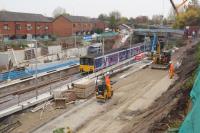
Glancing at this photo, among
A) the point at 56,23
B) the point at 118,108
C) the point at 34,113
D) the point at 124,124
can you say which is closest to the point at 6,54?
the point at 34,113

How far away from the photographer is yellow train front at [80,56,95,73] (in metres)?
33.9

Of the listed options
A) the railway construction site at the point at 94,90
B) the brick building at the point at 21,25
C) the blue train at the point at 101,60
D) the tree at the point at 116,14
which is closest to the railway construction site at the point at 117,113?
the railway construction site at the point at 94,90

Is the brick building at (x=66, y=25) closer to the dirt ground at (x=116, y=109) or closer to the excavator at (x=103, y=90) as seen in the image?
the dirt ground at (x=116, y=109)

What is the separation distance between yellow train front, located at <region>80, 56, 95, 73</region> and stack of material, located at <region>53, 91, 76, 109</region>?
9.41 metres

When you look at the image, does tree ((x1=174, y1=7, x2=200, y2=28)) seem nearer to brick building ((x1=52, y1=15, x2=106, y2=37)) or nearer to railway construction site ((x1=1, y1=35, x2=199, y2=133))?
brick building ((x1=52, y1=15, x2=106, y2=37))

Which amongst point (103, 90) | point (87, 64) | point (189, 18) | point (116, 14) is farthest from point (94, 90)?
point (116, 14)

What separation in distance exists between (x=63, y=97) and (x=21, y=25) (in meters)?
38.5

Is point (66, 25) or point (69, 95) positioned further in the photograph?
point (66, 25)

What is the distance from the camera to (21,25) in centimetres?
5872

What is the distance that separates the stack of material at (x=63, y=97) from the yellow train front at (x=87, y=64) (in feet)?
30.9

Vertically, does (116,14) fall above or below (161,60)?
above

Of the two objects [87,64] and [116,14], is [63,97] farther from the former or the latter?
[116,14]

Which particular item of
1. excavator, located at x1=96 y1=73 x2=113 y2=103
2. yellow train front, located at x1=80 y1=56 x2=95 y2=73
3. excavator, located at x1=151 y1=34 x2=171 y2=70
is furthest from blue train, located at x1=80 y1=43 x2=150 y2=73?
excavator, located at x1=96 y1=73 x2=113 y2=103

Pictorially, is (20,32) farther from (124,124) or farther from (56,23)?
(124,124)
